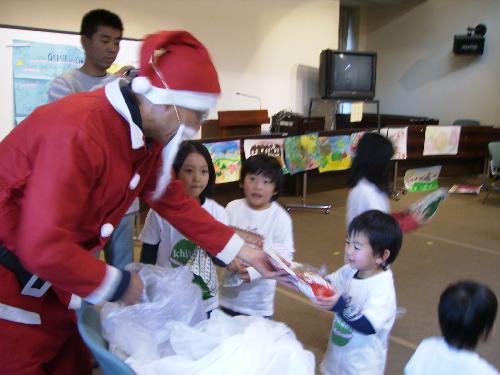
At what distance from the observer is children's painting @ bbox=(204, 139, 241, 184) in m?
4.58

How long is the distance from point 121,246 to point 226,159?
2.51 metres

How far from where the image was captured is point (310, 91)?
25.8 ft

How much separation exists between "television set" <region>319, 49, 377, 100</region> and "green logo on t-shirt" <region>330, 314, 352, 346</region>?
5993 millimetres

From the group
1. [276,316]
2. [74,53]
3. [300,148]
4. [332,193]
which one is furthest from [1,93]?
[332,193]

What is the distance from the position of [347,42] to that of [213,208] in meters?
8.43

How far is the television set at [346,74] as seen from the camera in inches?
286

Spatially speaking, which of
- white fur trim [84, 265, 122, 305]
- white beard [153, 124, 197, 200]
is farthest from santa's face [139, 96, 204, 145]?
white fur trim [84, 265, 122, 305]

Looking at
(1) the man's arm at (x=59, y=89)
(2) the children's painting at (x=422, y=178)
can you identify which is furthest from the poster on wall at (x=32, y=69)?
(2) the children's painting at (x=422, y=178)

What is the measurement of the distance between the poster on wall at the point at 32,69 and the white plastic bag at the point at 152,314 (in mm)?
3765

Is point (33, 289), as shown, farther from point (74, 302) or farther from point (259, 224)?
point (259, 224)

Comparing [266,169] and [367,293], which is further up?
[266,169]

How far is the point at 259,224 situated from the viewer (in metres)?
2.00

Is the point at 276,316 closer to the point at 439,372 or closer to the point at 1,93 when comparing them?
the point at 439,372

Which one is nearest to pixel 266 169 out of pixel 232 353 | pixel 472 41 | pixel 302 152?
pixel 232 353
